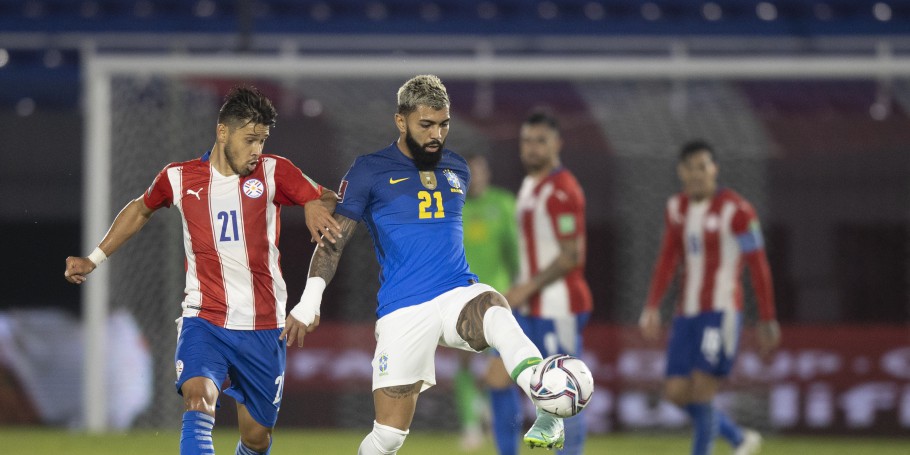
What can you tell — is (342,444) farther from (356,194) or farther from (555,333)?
(356,194)

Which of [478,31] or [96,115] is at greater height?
[478,31]

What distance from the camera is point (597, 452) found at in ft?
31.2

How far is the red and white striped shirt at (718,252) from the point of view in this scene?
786 cm

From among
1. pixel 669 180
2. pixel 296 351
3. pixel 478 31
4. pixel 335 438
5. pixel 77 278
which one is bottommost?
pixel 335 438

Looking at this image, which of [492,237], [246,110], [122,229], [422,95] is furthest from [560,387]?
[492,237]

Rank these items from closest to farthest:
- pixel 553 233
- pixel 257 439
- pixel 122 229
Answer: pixel 122 229 → pixel 257 439 → pixel 553 233

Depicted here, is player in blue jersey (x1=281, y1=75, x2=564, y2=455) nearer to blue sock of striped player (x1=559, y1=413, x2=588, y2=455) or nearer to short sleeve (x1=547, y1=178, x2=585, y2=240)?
blue sock of striped player (x1=559, y1=413, x2=588, y2=455)

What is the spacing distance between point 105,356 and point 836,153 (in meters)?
6.89

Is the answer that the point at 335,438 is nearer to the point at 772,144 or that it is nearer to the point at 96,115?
the point at 96,115

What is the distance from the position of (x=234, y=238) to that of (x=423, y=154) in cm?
96

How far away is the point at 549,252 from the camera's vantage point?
23.8 ft

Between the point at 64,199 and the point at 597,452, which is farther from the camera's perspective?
the point at 64,199

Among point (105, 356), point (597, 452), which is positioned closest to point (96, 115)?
point (105, 356)

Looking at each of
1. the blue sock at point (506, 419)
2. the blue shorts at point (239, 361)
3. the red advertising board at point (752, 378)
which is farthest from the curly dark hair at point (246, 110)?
the red advertising board at point (752, 378)
